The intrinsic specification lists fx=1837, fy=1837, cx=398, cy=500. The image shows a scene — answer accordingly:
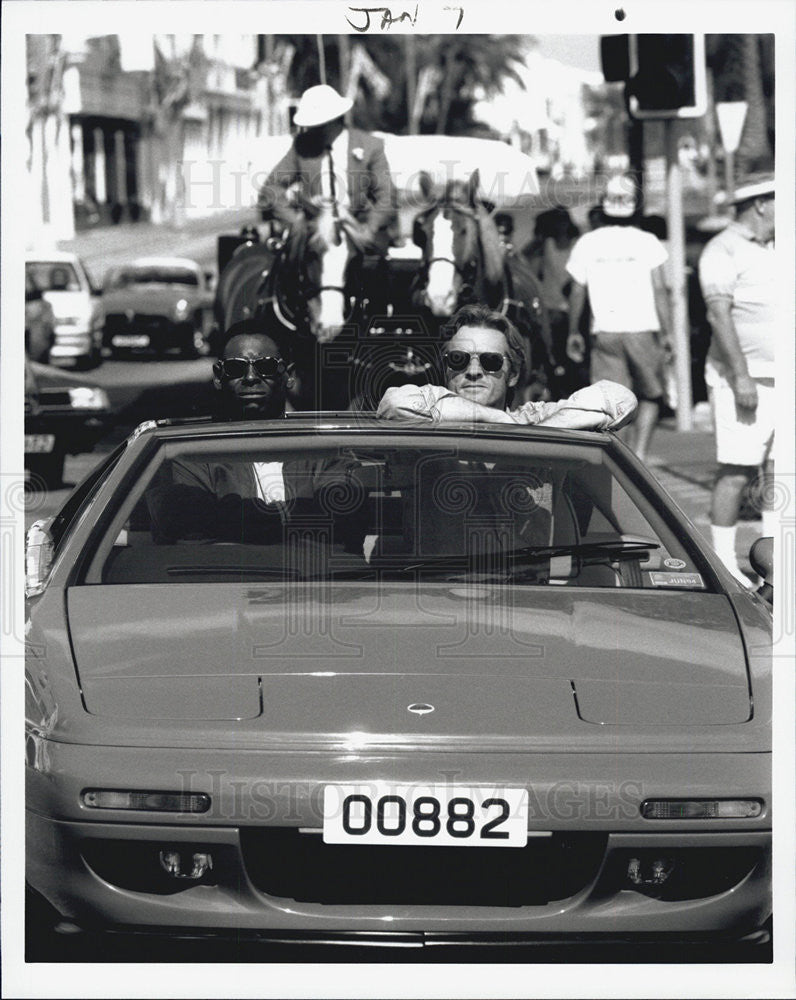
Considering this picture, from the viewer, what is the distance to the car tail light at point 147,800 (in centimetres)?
347

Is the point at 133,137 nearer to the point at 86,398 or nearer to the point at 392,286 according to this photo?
the point at 86,398

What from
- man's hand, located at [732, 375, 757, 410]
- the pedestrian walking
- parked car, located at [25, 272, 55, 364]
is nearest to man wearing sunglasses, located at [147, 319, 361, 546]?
man's hand, located at [732, 375, 757, 410]

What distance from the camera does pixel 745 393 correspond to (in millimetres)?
8531

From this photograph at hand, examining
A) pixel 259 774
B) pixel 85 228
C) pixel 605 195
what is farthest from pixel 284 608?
pixel 85 228

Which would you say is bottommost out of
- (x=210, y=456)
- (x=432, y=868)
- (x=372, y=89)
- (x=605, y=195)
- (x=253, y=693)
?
(x=432, y=868)

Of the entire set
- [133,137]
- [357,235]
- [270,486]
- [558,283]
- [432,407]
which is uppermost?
[133,137]

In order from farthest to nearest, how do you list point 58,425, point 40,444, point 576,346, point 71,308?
point 71,308
point 576,346
point 58,425
point 40,444

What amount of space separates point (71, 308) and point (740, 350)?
50.2 ft

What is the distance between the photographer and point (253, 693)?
3.76 meters

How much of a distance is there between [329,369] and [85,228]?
46225 mm

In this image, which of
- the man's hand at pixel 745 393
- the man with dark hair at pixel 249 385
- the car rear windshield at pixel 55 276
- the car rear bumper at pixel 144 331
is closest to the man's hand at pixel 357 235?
the man's hand at pixel 745 393

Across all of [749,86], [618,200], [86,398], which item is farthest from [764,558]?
[749,86]

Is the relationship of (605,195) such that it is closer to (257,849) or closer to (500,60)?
(257,849)

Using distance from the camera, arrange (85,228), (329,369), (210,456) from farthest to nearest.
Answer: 1. (85,228)
2. (329,369)
3. (210,456)
